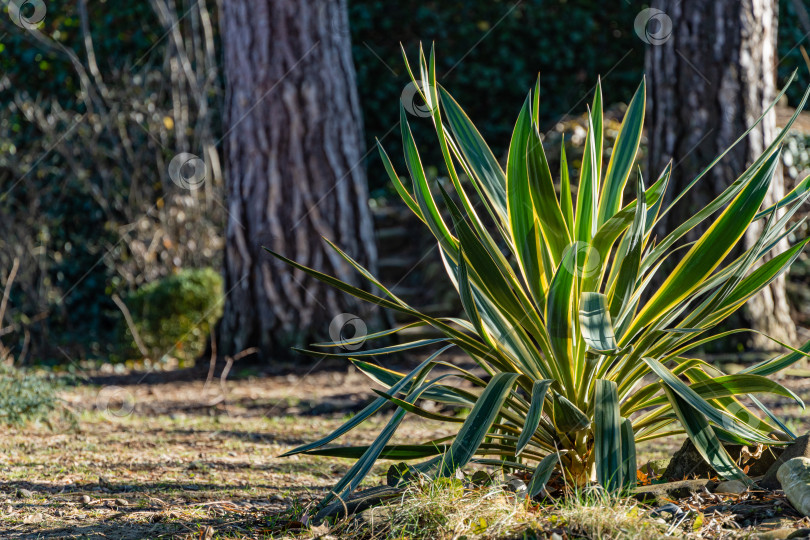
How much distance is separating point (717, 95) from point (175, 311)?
464cm

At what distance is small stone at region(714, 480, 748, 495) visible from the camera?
2041mm

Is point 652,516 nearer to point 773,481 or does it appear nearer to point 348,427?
point 773,481

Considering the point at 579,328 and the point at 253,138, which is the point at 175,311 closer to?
the point at 253,138

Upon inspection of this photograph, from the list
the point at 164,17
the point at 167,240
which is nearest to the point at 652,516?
the point at 167,240

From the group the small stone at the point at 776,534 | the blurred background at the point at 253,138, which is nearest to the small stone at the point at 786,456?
the small stone at the point at 776,534

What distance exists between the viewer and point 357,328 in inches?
211

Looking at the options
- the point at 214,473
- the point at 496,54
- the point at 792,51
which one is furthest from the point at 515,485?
the point at 792,51

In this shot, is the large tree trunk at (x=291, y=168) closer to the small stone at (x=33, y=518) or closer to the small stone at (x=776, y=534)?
the small stone at (x=33, y=518)

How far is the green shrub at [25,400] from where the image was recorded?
3543 mm

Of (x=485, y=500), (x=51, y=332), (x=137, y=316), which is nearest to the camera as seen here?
(x=485, y=500)

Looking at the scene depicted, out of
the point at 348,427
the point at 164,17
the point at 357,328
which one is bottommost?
the point at 357,328

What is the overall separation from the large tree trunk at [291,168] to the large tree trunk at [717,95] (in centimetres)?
222

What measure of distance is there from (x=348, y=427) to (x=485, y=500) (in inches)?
17.1

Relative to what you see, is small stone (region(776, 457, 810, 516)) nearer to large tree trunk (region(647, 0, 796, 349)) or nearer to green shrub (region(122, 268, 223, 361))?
large tree trunk (region(647, 0, 796, 349))
